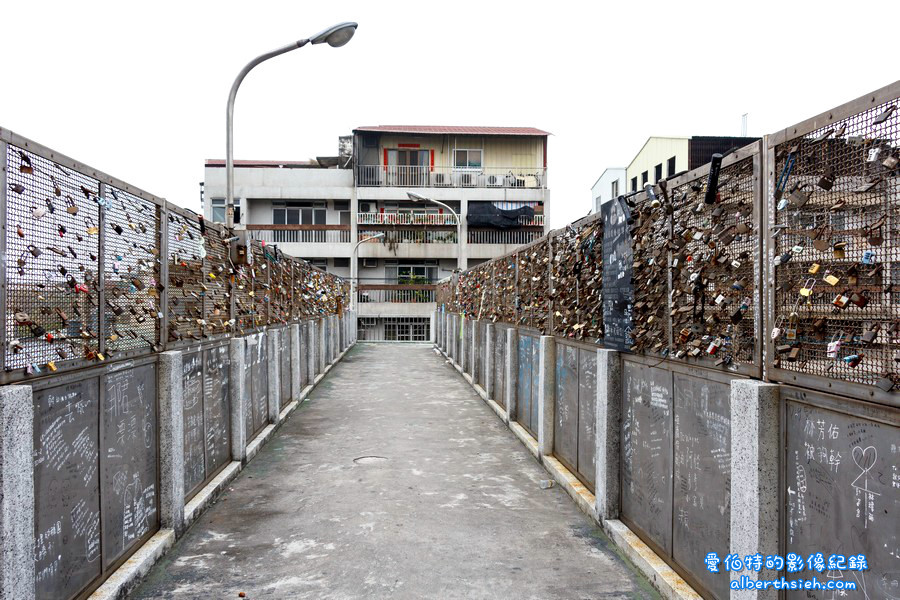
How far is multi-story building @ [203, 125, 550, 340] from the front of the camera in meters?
39.3

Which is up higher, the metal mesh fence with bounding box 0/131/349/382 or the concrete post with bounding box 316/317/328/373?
the metal mesh fence with bounding box 0/131/349/382

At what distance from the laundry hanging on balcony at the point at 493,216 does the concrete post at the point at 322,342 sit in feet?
70.5

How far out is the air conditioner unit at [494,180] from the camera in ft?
133

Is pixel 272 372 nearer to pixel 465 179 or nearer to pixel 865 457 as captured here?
pixel 865 457

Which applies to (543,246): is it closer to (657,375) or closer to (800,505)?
(657,375)

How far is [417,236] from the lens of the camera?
40.1 m

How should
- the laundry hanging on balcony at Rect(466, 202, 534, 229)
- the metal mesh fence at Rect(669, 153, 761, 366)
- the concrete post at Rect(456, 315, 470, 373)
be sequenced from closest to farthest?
1. the metal mesh fence at Rect(669, 153, 761, 366)
2. the concrete post at Rect(456, 315, 470, 373)
3. the laundry hanging on balcony at Rect(466, 202, 534, 229)

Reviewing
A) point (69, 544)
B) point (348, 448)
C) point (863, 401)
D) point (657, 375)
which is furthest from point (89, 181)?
point (348, 448)

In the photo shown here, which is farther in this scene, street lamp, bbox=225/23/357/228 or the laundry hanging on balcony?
the laundry hanging on balcony

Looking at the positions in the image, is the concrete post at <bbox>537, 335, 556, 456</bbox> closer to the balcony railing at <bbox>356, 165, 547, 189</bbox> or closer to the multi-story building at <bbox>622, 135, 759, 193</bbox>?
the multi-story building at <bbox>622, 135, 759, 193</bbox>

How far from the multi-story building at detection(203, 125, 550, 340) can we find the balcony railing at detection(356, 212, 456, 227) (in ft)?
0.20

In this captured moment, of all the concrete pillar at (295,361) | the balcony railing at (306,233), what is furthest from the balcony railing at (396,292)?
the concrete pillar at (295,361)

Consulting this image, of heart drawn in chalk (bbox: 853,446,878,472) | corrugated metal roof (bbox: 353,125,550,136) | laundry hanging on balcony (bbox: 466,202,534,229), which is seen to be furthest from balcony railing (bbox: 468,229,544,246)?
heart drawn in chalk (bbox: 853,446,878,472)

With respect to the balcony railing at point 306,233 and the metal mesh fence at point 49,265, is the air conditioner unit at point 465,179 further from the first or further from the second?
the metal mesh fence at point 49,265
